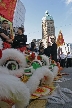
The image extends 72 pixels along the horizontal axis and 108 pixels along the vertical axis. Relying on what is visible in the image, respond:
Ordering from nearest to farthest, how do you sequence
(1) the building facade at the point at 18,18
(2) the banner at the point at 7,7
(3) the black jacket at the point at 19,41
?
(3) the black jacket at the point at 19,41 < (2) the banner at the point at 7,7 < (1) the building facade at the point at 18,18

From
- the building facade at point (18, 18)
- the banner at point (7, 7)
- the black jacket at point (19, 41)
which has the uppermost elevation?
the building facade at point (18, 18)

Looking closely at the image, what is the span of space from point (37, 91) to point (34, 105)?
37cm

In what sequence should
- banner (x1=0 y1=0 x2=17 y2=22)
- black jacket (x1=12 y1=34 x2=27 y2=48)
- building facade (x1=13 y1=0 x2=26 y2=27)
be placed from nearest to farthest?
black jacket (x1=12 y1=34 x2=27 y2=48) < banner (x1=0 y1=0 x2=17 y2=22) < building facade (x1=13 y1=0 x2=26 y2=27)

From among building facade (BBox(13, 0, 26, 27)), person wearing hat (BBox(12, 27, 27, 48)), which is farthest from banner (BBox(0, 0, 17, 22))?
building facade (BBox(13, 0, 26, 27))

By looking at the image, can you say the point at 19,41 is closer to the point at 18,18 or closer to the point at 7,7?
the point at 7,7

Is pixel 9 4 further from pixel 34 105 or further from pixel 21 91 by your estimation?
pixel 21 91

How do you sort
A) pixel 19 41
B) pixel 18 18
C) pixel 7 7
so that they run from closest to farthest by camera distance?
1. pixel 19 41
2. pixel 7 7
3. pixel 18 18

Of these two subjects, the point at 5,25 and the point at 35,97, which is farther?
the point at 5,25

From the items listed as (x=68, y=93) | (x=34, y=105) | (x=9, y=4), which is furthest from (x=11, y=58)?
(x=9, y=4)

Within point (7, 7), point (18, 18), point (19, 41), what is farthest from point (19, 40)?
point (18, 18)

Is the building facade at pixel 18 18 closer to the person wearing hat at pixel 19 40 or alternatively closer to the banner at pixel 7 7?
the banner at pixel 7 7

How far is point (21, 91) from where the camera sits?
154 centimetres

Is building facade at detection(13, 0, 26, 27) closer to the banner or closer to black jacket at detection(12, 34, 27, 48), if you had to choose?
the banner

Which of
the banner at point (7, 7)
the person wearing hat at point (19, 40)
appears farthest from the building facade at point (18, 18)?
the person wearing hat at point (19, 40)
